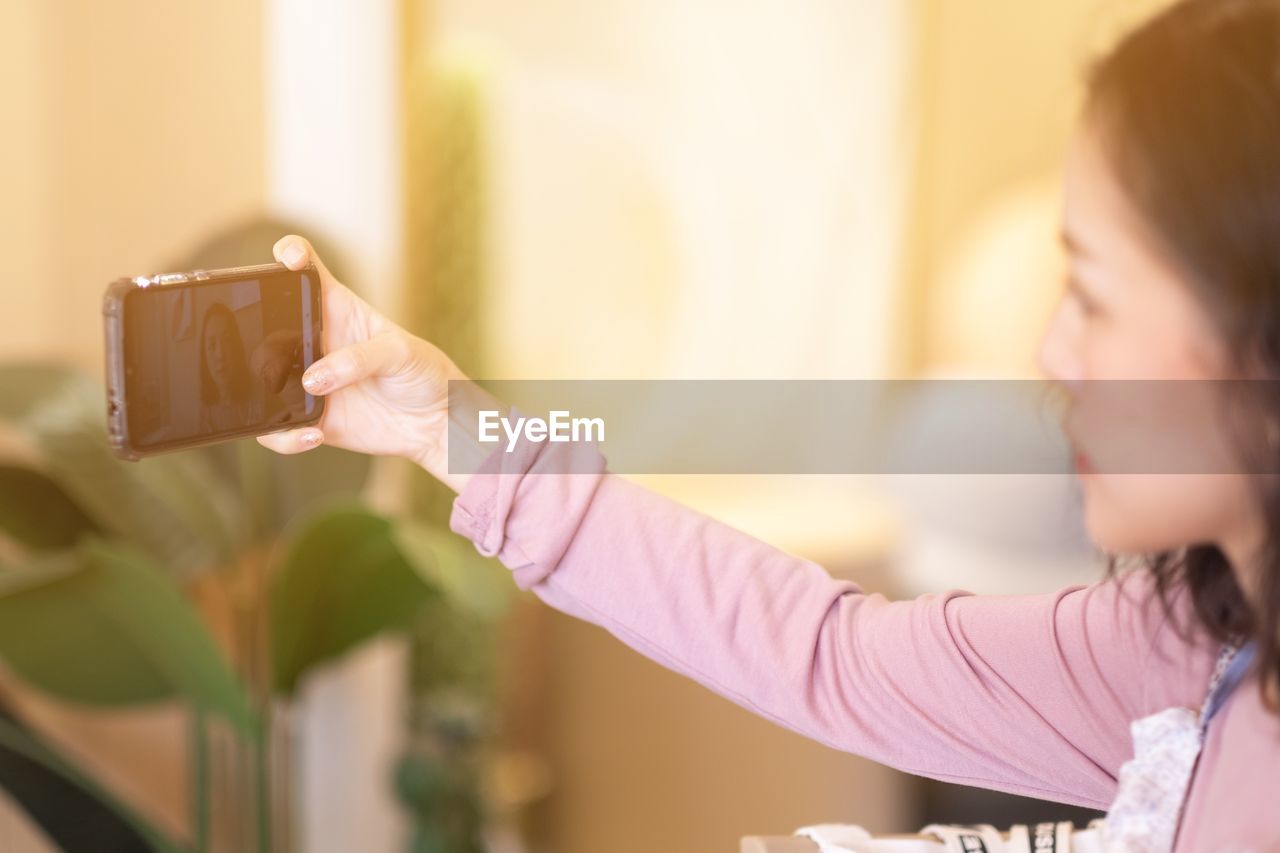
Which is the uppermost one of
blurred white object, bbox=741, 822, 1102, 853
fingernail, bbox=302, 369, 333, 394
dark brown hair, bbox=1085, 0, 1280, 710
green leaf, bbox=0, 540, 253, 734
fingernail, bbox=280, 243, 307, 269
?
→ dark brown hair, bbox=1085, 0, 1280, 710

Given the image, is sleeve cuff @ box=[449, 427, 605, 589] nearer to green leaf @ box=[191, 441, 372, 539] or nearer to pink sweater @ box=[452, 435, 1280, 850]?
pink sweater @ box=[452, 435, 1280, 850]

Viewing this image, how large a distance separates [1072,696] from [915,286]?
212 cm

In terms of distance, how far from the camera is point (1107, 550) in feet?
2.24

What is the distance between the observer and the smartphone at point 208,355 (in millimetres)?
710

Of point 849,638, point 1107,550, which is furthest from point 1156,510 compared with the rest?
point 849,638

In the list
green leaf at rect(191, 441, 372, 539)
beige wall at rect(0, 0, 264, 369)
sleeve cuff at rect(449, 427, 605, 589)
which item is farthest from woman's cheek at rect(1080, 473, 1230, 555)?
beige wall at rect(0, 0, 264, 369)

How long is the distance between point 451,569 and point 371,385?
0.54 meters

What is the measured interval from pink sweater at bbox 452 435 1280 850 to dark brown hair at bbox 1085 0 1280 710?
0.45 ft

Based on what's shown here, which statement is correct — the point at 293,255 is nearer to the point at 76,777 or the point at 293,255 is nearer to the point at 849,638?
the point at 849,638

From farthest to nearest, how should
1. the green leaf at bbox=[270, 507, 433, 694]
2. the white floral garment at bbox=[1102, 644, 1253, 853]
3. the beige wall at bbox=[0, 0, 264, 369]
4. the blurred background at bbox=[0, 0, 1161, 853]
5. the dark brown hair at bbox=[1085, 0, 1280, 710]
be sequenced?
1. the beige wall at bbox=[0, 0, 264, 369]
2. the blurred background at bbox=[0, 0, 1161, 853]
3. the green leaf at bbox=[270, 507, 433, 694]
4. the white floral garment at bbox=[1102, 644, 1253, 853]
5. the dark brown hair at bbox=[1085, 0, 1280, 710]

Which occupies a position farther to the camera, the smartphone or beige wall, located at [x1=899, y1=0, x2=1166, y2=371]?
beige wall, located at [x1=899, y1=0, x2=1166, y2=371]

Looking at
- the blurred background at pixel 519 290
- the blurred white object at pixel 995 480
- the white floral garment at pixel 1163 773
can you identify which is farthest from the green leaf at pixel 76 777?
the blurred white object at pixel 995 480

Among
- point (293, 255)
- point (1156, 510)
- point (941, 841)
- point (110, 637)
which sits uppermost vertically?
point (293, 255)

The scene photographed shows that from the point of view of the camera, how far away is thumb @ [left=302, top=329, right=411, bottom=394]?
0.73 m
